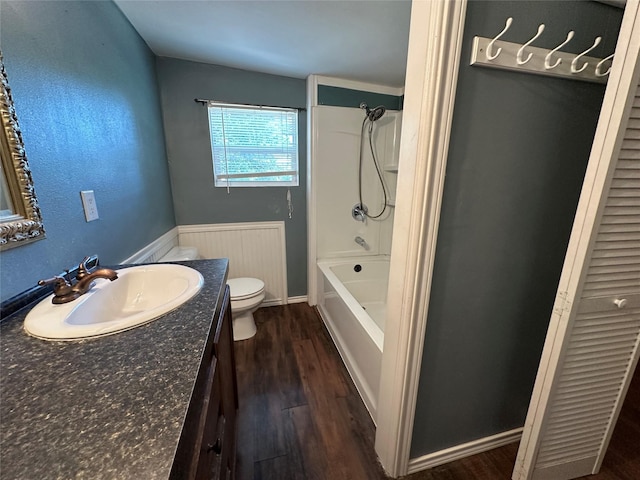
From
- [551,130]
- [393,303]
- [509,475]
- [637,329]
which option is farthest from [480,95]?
[509,475]

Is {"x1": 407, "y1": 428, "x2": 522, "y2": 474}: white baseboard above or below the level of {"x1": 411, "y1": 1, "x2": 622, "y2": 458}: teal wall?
below

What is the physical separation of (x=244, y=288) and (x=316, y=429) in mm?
1088

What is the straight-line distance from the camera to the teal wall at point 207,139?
1.98m

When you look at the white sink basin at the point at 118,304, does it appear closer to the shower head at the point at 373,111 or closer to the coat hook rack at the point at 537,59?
the coat hook rack at the point at 537,59

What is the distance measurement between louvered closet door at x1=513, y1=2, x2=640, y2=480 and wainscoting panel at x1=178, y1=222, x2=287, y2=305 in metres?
1.99

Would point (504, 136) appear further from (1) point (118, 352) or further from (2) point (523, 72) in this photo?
(1) point (118, 352)

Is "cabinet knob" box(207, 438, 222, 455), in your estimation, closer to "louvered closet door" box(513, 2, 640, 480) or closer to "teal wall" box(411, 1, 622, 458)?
"teal wall" box(411, 1, 622, 458)

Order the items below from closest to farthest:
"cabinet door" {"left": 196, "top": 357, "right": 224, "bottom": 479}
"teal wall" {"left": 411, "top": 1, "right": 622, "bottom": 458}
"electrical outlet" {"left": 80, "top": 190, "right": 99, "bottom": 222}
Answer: "cabinet door" {"left": 196, "top": 357, "right": 224, "bottom": 479} → "teal wall" {"left": 411, "top": 1, "right": 622, "bottom": 458} → "electrical outlet" {"left": 80, "top": 190, "right": 99, "bottom": 222}

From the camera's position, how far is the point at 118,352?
581mm

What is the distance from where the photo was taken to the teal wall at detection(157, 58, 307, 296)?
198 cm

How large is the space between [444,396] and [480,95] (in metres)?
1.18

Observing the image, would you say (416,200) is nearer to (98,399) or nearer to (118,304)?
(98,399)

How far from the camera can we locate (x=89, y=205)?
3.39ft

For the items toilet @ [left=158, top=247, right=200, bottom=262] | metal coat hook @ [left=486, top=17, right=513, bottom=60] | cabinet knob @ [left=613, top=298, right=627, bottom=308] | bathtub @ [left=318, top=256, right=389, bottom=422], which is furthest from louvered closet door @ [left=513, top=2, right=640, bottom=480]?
toilet @ [left=158, top=247, right=200, bottom=262]
